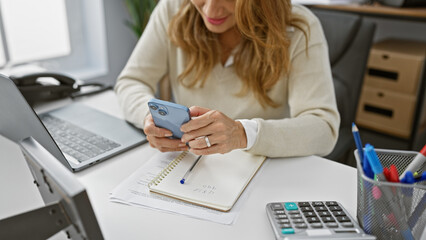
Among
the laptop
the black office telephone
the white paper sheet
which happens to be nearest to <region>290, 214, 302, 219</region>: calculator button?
the white paper sheet

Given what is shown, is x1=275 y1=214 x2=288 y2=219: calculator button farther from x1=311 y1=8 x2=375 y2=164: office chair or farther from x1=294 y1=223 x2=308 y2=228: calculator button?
x1=311 y1=8 x2=375 y2=164: office chair

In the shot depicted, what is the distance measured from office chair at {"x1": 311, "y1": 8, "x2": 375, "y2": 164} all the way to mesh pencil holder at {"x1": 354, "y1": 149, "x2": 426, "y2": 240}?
0.65 metres

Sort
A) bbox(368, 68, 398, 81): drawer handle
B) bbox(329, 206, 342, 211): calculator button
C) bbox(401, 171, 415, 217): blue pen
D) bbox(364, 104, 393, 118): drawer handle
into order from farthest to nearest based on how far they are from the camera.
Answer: bbox(364, 104, 393, 118): drawer handle < bbox(368, 68, 398, 81): drawer handle < bbox(329, 206, 342, 211): calculator button < bbox(401, 171, 415, 217): blue pen

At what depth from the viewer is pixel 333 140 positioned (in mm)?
955

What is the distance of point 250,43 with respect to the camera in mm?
1091

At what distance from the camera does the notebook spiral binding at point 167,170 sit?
2.45 ft

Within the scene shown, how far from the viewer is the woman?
84 centimetres

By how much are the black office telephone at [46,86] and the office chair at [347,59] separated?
0.83m

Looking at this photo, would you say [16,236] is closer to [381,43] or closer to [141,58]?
[141,58]

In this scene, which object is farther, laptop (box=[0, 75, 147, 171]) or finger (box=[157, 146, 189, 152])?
finger (box=[157, 146, 189, 152])

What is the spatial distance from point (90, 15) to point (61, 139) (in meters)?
1.86

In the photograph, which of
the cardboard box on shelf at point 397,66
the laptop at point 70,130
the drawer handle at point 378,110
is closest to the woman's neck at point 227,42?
the laptop at point 70,130

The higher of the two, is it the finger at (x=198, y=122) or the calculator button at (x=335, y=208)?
the finger at (x=198, y=122)

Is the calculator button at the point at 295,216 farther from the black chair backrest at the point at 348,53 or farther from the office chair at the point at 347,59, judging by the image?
the black chair backrest at the point at 348,53
